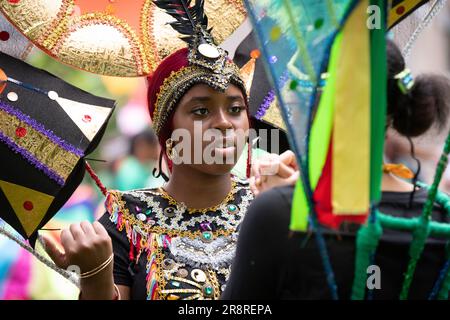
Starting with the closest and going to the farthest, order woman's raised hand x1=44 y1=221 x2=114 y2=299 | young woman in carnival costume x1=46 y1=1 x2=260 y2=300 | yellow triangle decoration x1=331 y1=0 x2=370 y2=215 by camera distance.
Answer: yellow triangle decoration x1=331 y1=0 x2=370 y2=215
woman's raised hand x1=44 y1=221 x2=114 y2=299
young woman in carnival costume x1=46 y1=1 x2=260 y2=300

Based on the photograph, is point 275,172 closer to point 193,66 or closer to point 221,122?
point 221,122

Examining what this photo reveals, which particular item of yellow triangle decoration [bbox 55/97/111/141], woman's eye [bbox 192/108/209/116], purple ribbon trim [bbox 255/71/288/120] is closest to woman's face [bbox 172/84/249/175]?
woman's eye [bbox 192/108/209/116]

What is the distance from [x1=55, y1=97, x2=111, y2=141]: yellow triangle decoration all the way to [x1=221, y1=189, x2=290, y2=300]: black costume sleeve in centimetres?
149

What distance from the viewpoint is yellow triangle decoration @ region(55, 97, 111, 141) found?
3.27 metres

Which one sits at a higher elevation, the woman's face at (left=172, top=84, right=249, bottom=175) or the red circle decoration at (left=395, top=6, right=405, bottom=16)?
the red circle decoration at (left=395, top=6, right=405, bottom=16)

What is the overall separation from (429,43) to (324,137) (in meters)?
10.1

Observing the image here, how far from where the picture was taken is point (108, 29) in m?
3.34

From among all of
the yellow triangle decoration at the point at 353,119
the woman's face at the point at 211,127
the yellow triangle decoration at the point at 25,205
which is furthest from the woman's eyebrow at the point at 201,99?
the yellow triangle decoration at the point at 353,119

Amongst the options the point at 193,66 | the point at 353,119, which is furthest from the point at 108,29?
the point at 353,119

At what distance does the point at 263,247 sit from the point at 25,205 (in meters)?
1.56

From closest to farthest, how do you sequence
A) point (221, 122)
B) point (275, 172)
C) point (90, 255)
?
point (275, 172), point (90, 255), point (221, 122)

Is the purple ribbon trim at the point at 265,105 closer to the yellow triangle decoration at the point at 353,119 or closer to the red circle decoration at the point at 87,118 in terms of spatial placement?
the red circle decoration at the point at 87,118

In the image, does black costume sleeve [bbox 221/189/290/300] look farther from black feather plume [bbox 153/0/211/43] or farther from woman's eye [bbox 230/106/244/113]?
black feather plume [bbox 153/0/211/43]

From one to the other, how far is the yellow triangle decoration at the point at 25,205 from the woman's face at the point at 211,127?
0.59 m
